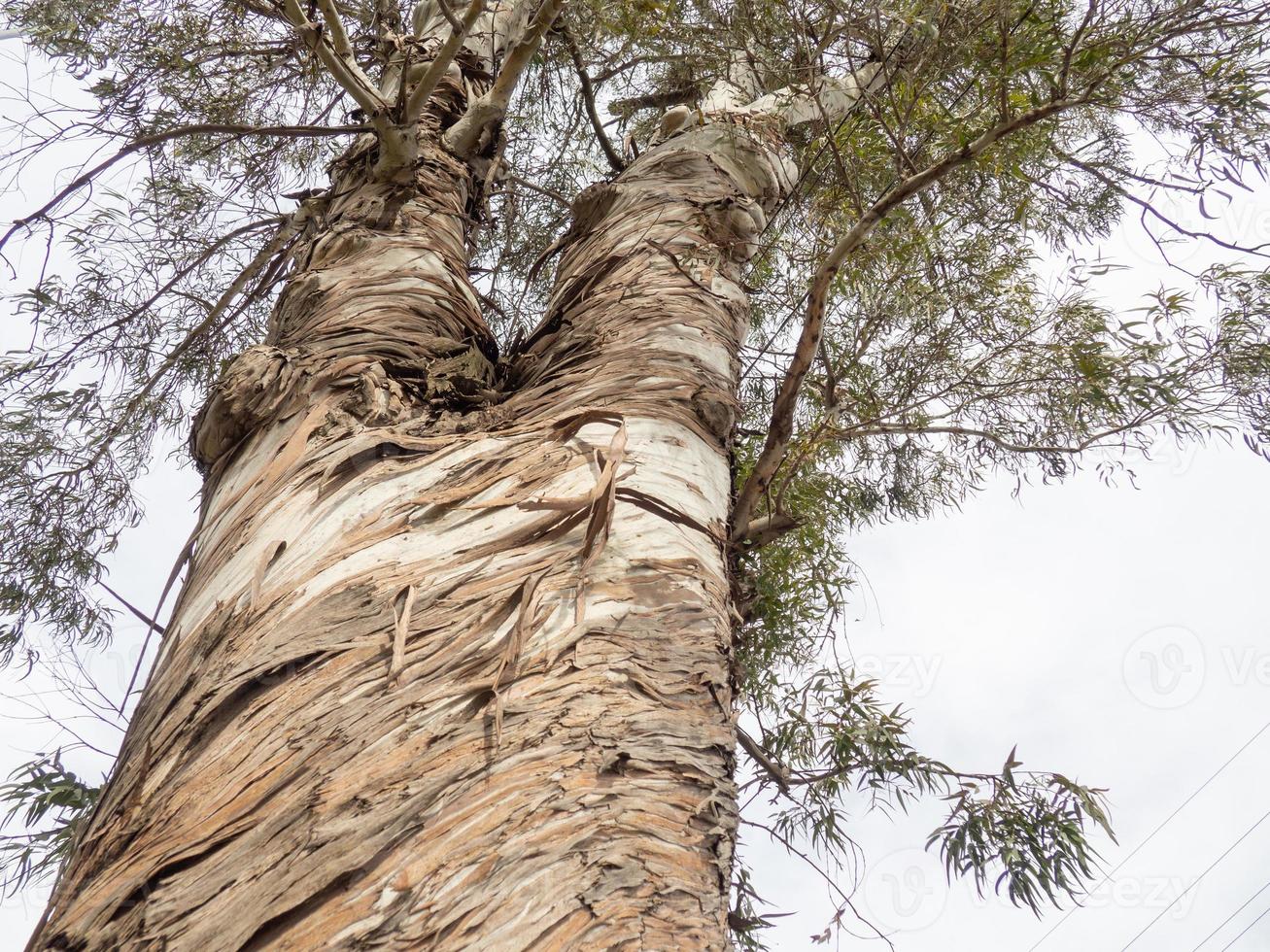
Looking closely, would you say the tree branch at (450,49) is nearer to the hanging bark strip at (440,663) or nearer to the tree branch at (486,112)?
the tree branch at (486,112)

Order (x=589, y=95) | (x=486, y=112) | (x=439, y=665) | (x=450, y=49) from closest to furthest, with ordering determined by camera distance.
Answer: (x=439, y=665) < (x=450, y=49) < (x=486, y=112) < (x=589, y=95)

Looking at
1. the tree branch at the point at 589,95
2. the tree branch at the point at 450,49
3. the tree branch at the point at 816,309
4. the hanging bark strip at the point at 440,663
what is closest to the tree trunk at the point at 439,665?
the hanging bark strip at the point at 440,663

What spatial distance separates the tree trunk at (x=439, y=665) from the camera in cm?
87

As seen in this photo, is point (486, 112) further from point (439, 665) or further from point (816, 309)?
point (439, 665)

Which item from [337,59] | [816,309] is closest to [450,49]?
[337,59]

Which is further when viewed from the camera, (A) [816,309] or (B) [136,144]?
(B) [136,144]

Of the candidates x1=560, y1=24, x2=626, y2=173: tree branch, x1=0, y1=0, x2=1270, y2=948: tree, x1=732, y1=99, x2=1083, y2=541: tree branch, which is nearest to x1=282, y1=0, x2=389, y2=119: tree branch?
x1=0, y1=0, x2=1270, y2=948: tree

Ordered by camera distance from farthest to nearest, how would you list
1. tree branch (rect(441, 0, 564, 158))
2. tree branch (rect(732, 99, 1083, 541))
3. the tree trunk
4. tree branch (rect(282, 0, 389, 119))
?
tree branch (rect(441, 0, 564, 158)) < tree branch (rect(282, 0, 389, 119)) < tree branch (rect(732, 99, 1083, 541)) < the tree trunk

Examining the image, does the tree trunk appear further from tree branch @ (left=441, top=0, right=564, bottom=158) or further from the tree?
tree branch @ (left=441, top=0, right=564, bottom=158)

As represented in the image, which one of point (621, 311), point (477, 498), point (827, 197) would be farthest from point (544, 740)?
point (827, 197)

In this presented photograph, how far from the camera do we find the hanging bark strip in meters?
0.87

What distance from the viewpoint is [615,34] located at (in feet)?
13.7

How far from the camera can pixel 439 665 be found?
1.10m

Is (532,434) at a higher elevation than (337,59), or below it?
below
